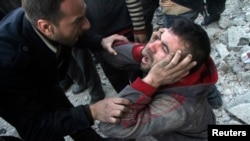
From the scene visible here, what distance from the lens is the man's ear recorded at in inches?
69.6

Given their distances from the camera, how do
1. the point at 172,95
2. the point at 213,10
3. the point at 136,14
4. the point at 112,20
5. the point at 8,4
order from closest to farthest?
the point at 172,95 < the point at 136,14 < the point at 112,20 < the point at 8,4 < the point at 213,10

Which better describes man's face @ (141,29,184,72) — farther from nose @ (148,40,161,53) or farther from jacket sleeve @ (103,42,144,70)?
jacket sleeve @ (103,42,144,70)

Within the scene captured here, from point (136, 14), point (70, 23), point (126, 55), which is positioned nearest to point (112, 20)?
point (136, 14)

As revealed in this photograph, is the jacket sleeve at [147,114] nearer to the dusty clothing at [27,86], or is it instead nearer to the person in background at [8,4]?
the dusty clothing at [27,86]

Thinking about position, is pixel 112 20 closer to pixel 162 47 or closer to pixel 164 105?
pixel 162 47

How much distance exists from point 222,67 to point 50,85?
2.15 m

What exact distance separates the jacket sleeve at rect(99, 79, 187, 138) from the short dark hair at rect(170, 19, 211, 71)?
254 mm

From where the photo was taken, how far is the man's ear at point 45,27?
5.80 feet

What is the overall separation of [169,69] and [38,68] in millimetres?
819

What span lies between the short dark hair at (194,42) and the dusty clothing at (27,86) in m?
0.70

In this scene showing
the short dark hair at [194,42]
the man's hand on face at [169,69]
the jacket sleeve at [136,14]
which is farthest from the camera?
the jacket sleeve at [136,14]

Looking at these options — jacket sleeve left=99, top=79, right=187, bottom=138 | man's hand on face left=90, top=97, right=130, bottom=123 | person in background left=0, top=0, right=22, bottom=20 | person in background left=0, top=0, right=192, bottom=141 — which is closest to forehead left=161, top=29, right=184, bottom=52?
person in background left=0, top=0, right=192, bottom=141

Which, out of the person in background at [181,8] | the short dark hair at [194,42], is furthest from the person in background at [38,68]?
the person in background at [181,8]

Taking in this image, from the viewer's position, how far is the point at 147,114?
1.68 meters
